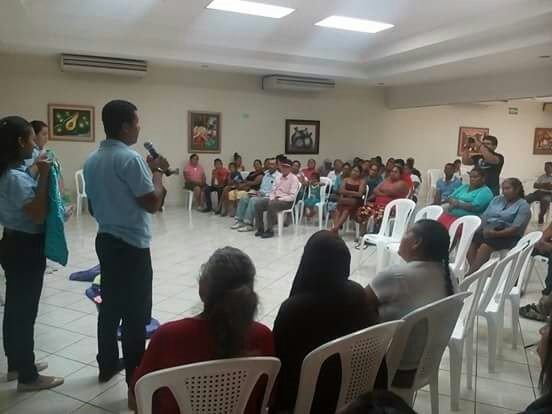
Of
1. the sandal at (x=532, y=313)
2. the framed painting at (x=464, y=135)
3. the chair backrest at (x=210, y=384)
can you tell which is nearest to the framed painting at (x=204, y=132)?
the framed painting at (x=464, y=135)

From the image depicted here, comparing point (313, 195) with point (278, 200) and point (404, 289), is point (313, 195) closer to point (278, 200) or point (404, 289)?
point (278, 200)

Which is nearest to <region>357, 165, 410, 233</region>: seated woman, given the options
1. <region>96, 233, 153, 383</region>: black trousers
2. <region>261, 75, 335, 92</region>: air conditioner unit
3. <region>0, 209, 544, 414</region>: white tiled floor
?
<region>0, 209, 544, 414</region>: white tiled floor

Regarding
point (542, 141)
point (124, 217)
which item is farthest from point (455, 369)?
point (542, 141)

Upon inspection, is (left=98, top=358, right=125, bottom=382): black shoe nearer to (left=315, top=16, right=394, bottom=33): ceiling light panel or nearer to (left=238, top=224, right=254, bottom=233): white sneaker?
(left=238, top=224, right=254, bottom=233): white sneaker

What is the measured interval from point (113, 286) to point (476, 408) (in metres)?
1.87

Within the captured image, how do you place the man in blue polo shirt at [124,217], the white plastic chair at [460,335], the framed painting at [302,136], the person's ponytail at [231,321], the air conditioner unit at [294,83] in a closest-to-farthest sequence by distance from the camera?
1. the person's ponytail at [231,321]
2. the man in blue polo shirt at [124,217]
3. the white plastic chair at [460,335]
4. the air conditioner unit at [294,83]
5. the framed painting at [302,136]

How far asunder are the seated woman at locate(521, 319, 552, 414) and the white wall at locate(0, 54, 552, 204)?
7918 millimetres

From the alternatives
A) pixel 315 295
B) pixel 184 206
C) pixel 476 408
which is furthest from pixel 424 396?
pixel 184 206

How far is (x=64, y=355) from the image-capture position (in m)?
2.68

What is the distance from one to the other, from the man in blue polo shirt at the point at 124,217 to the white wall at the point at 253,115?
631 cm

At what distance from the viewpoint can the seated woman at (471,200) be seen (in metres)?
4.49

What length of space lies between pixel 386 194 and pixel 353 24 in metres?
2.35

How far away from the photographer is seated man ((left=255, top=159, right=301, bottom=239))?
6480 millimetres

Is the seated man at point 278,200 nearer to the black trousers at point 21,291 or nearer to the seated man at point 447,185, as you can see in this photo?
the seated man at point 447,185
